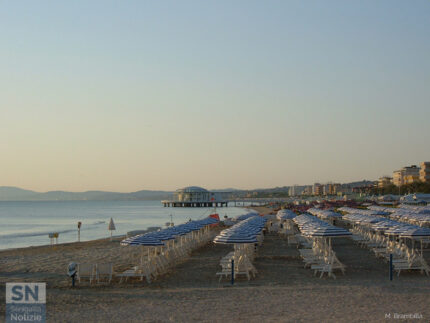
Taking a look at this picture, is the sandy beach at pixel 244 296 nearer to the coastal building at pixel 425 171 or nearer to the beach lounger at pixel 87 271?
the beach lounger at pixel 87 271

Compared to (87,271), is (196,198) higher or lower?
lower

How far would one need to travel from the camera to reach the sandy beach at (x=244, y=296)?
9.16 meters

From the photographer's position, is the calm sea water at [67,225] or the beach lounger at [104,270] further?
the calm sea water at [67,225]

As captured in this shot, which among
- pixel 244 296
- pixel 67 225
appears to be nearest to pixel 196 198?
pixel 67 225

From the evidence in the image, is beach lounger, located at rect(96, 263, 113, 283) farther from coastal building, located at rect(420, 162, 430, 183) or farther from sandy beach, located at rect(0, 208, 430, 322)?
coastal building, located at rect(420, 162, 430, 183)

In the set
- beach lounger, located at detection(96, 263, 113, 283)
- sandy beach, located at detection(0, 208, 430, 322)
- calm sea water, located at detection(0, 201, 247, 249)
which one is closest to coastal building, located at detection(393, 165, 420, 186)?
calm sea water, located at detection(0, 201, 247, 249)

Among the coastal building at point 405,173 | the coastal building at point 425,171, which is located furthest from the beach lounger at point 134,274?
the coastal building at point 405,173

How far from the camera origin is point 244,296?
10.9 m

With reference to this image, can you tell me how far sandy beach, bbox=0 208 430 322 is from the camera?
30.1 ft

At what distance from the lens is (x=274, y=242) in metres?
26.6

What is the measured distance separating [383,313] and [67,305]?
6.64 meters

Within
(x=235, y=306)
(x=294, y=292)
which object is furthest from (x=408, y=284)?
(x=235, y=306)

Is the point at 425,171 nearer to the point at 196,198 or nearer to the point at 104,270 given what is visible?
the point at 196,198

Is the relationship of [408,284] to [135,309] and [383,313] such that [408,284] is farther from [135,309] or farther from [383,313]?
[135,309]
